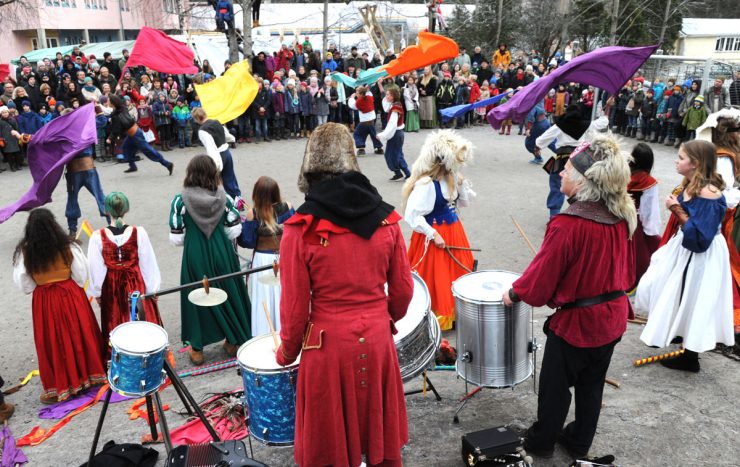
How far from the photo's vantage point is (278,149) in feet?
48.2

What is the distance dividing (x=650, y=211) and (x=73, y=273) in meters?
5.09

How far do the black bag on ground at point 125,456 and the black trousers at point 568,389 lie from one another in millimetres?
2213

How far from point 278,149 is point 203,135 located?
19.0ft

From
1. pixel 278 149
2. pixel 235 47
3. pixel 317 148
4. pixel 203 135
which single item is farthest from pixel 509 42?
pixel 317 148

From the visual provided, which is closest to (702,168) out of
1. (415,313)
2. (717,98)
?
(415,313)

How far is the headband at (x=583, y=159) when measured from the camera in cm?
300

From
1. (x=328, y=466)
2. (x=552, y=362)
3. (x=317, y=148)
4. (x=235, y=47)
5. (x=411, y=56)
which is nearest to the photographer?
(x=317, y=148)

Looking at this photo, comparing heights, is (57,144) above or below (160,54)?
below

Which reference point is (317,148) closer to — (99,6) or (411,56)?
(411,56)

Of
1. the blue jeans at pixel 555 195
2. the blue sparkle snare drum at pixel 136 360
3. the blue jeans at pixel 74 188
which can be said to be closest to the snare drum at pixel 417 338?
the blue sparkle snare drum at pixel 136 360

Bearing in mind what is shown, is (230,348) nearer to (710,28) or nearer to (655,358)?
(655,358)

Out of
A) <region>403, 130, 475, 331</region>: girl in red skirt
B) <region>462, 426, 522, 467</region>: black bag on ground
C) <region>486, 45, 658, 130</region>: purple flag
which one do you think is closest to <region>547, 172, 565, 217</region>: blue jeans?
<region>486, 45, 658, 130</region>: purple flag

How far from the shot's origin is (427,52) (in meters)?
12.2

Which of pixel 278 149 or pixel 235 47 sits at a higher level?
pixel 235 47
